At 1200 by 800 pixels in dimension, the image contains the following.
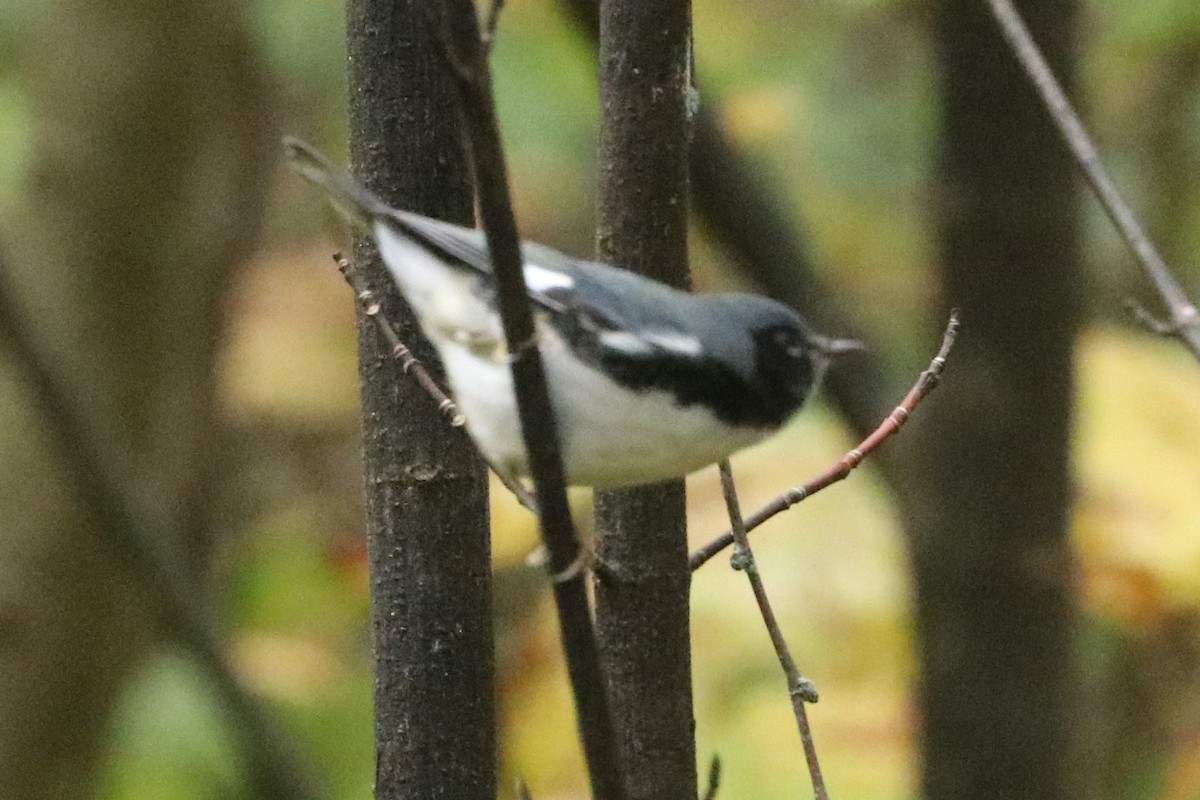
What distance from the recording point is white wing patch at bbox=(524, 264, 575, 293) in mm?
Answer: 1024

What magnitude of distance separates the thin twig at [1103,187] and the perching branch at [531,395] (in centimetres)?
31

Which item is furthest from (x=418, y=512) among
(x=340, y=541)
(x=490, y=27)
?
(x=340, y=541)

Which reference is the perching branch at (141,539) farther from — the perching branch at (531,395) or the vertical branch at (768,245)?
the perching branch at (531,395)

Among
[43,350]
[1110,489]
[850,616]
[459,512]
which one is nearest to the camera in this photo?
[459,512]

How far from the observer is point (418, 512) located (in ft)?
4.45

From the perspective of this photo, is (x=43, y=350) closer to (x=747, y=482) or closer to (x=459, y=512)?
(x=459, y=512)

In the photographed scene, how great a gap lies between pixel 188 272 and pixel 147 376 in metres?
0.27

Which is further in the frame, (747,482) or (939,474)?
(747,482)

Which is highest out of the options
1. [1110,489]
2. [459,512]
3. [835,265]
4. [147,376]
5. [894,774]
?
[835,265]

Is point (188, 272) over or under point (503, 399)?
over

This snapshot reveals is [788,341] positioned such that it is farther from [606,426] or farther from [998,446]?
[998,446]

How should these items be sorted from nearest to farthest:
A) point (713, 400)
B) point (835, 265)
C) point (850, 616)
→ point (713, 400) < point (850, 616) < point (835, 265)

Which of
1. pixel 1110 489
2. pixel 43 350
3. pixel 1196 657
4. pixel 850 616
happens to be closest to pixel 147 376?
pixel 43 350

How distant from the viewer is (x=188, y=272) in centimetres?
353
